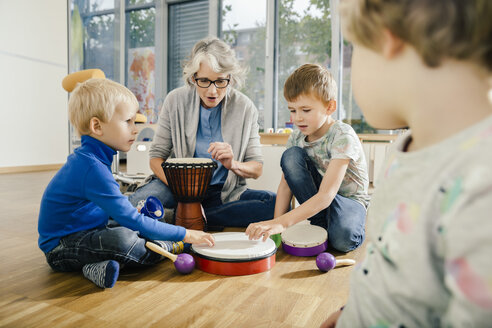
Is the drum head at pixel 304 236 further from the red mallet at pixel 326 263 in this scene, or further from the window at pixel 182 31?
the window at pixel 182 31

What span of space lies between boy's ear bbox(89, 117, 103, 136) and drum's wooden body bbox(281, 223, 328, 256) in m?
0.84

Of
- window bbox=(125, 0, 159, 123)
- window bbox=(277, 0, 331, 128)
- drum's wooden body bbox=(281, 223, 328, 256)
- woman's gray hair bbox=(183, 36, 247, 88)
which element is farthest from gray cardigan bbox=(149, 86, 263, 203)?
window bbox=(125, 0, 159, 123)

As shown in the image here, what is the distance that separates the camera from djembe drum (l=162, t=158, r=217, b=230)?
1621 millimetres

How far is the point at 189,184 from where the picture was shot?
1629 millimetres

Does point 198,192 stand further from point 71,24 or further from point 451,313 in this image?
point 71,24

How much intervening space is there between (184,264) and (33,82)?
4539 mm

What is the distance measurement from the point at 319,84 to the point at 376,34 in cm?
104

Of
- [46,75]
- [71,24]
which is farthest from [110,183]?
[71,24]

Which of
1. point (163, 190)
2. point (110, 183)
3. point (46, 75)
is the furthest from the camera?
point (46, 75)

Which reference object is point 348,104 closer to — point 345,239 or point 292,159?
point 292,159

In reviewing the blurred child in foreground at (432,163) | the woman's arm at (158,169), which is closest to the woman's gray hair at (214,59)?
the woman's arm at (158,169)

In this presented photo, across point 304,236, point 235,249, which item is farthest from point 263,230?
point 304,236

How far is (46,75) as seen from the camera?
4883mm

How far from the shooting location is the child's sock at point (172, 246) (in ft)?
4.57
